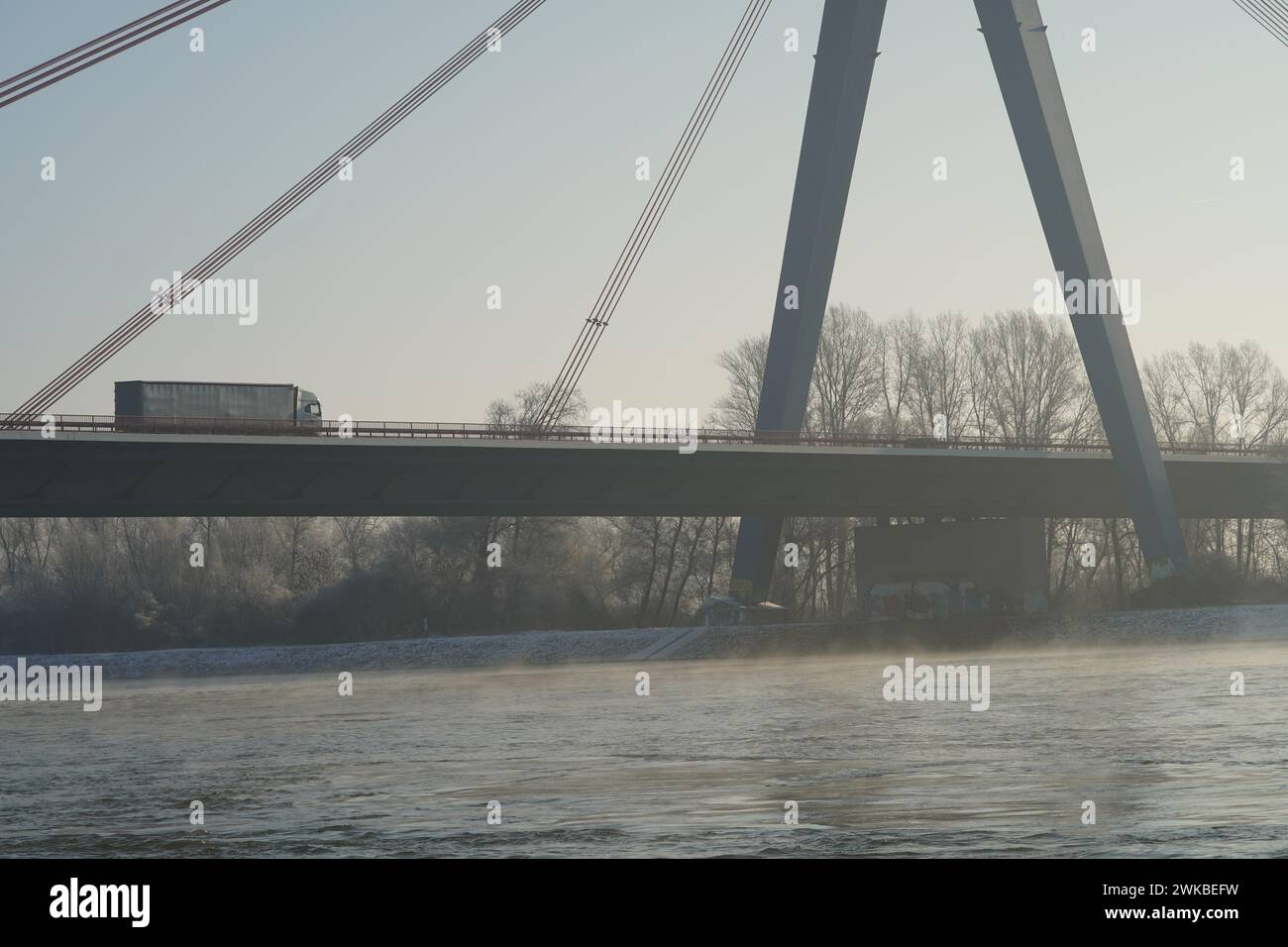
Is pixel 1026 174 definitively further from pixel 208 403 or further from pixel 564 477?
pixel 208 403

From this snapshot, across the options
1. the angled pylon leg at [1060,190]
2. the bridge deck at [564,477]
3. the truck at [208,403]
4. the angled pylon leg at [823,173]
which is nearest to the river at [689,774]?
the bridge deck at [564,477]

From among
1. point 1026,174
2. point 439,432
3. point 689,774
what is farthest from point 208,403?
point 689,774

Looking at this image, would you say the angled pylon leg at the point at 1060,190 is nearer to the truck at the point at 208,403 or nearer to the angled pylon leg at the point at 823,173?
the angled pylon leg at the point at 823,173

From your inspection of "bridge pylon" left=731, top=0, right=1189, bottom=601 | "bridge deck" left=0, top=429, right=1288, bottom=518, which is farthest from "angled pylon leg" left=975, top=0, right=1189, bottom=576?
"bridge deck" left=0, top=429, right=1288, bottom=518

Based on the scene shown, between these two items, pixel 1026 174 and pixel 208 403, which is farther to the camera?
pixel 1026 174

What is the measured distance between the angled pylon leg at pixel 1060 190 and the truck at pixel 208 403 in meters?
29.6

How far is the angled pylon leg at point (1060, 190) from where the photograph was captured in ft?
194

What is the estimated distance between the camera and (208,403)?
5603 cm

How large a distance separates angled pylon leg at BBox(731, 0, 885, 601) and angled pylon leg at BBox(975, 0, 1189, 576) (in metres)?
5.27

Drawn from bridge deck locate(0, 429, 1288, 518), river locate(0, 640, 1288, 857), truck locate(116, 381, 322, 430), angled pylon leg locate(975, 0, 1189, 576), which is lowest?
river locate(0, 640, 1288, 857)

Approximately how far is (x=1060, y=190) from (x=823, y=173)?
30.2 ft

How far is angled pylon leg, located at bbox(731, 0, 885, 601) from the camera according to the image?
2338 inches

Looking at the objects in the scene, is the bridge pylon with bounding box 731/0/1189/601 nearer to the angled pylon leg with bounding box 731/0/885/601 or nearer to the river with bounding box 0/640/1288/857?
the angled pylon leg with bounding box 731/0/885/601
